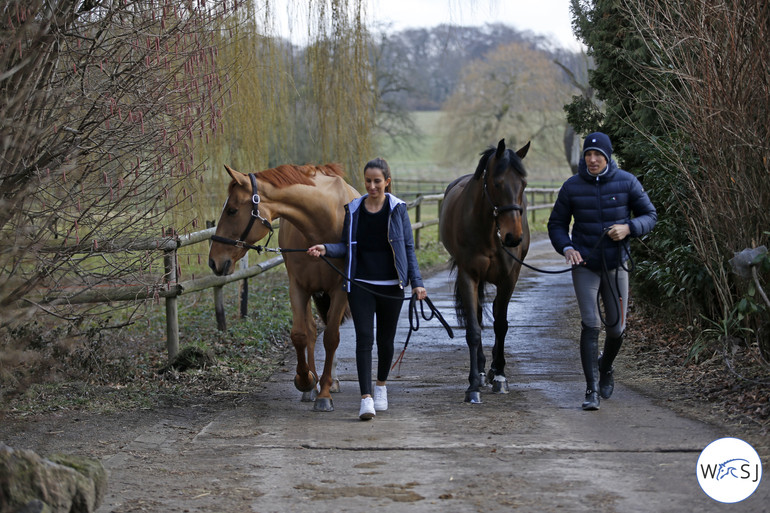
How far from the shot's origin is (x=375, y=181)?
5.76 meters

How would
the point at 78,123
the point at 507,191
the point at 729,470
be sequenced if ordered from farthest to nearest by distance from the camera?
the point at 507,191 < the point at 78,123 < the point at 729,470

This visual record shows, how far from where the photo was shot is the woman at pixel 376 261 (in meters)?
5.79

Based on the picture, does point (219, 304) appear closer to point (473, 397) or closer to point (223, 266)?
point (223, 266)

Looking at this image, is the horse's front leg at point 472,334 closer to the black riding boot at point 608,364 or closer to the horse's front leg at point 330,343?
the black riding boot at point 608,364

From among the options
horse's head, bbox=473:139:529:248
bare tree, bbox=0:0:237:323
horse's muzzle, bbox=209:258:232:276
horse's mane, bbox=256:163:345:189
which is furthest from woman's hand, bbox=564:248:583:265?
bare tree, bbox=0:0:237:323

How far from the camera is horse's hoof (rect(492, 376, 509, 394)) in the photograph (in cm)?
646

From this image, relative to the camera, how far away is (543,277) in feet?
47.7

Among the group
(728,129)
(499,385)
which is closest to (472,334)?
(499,385)

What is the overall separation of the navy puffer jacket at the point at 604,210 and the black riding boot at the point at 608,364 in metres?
0.55

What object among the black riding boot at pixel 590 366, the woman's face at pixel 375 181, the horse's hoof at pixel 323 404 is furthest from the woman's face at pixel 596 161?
the horse's hoof at pixel 323 404

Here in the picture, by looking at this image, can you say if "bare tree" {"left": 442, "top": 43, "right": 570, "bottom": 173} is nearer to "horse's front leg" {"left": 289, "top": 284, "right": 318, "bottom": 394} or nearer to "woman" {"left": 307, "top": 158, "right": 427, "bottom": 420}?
"horse's front leg" {"left": 289, "top": 284, "right": 318, "bottom": 394}

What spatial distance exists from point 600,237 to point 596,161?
518mm

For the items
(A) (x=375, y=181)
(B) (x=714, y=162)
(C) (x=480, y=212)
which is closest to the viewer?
(A) (x=375, y=181)

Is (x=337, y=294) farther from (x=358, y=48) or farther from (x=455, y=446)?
(x=358, y=48)
